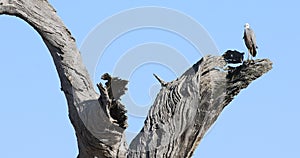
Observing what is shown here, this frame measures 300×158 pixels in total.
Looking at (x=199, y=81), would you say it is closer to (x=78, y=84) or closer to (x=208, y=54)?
(x=208, y=54)

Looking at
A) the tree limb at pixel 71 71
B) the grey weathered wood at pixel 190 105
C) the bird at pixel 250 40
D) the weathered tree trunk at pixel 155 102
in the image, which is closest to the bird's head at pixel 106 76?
the weathered tree trunk at pixel 155 102

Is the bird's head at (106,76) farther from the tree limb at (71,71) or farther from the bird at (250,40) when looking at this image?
the bird at (250,40)

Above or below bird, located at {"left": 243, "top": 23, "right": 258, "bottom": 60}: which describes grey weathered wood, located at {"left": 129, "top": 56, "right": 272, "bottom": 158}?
below

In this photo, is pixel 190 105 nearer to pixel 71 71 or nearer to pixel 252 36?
pixel 252 36

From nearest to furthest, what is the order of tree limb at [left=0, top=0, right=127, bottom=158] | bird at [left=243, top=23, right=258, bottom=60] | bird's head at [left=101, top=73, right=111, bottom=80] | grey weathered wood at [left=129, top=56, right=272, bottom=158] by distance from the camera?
1. bird's head at [left=101, top=73, right=111, bottom=80]
2. tree limb at [left=0, top=0, right=127, bottom=158]
3. grey weathered wood at [left=129, top=56, right=272, bottom=158]
4. bird at [left=243, top=23, right=258, bottom=60]

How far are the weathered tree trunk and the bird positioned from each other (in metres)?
0.21

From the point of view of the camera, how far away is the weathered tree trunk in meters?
7.83

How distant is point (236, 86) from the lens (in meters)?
8.66

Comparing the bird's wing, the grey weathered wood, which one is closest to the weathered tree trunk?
the grey weathered wood

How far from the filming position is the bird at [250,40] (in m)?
8.74

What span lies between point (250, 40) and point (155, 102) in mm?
1571

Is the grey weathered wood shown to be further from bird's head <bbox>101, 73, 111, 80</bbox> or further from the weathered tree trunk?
bird's head <bbox>101, 73, 111, 80</bbox>

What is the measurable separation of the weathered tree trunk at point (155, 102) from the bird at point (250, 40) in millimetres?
215

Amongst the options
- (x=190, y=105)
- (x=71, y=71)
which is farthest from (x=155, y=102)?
(x=71, y=71)
